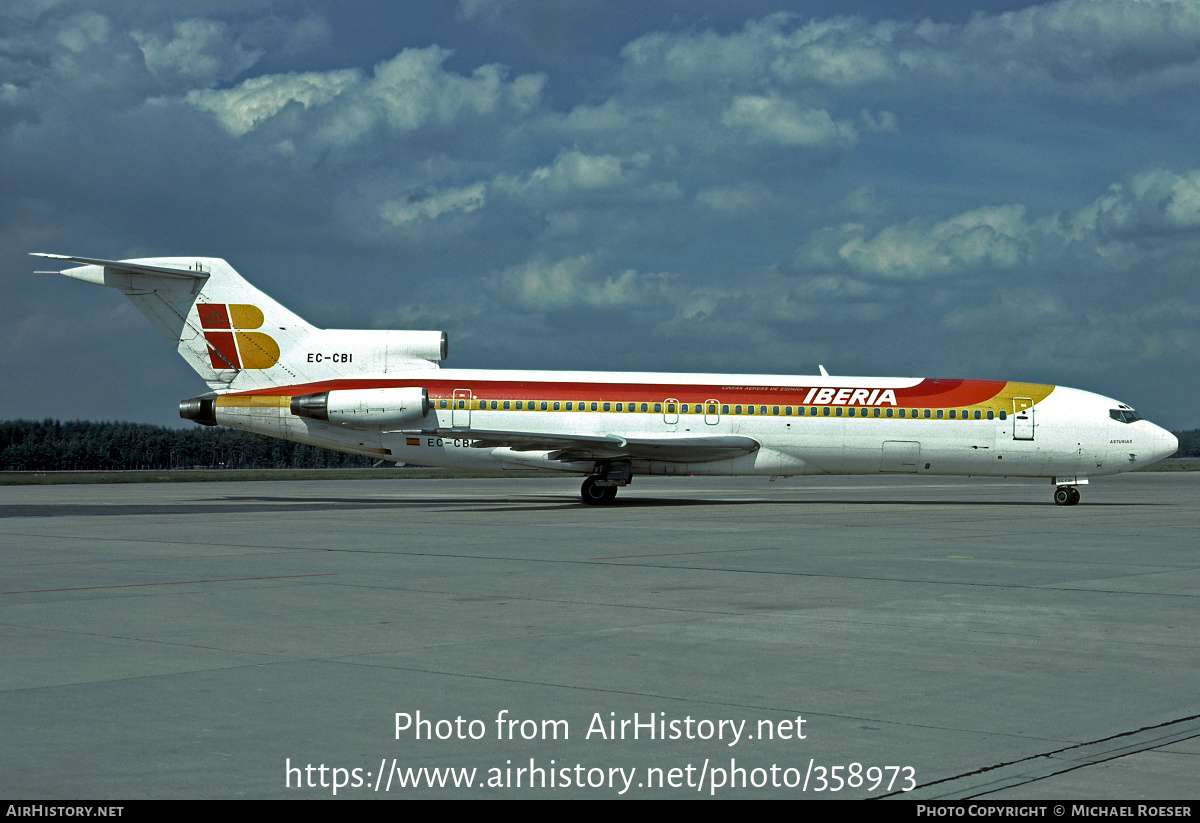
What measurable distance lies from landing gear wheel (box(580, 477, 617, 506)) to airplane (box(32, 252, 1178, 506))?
49mm

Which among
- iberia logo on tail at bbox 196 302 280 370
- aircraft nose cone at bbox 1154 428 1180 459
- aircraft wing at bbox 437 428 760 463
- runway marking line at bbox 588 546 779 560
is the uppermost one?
iberia logo on tail at bbox 196 302 280 370

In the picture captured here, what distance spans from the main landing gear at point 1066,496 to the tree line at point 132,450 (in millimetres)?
84233

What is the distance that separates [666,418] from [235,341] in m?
12.7

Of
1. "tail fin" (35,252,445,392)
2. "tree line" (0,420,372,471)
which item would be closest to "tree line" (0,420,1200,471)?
"tree line" (0,420,372,471)

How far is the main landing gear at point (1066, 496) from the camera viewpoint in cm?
3141

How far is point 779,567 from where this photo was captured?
14922 mm

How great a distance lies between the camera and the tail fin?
32938mm

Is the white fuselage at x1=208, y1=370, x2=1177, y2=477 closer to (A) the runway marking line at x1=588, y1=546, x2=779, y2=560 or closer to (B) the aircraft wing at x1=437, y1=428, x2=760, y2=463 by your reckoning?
(B) the aircraft wing at x1=437, y1=428, x2=760, y2=463

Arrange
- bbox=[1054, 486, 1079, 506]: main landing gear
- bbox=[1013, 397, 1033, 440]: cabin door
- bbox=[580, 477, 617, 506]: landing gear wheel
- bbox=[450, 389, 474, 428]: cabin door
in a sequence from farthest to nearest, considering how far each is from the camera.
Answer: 1. bbox=[450, 389, 474, 428]: cabin door
2. bbox=[1054, 486, 1079, 506]: main landing gear
3. bbox=[580, 477, 617, 506]: landing gear wheel
4. bbox=[1013, 397, 1033, 440]: cabin door

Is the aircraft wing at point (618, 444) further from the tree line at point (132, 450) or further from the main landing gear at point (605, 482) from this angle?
the tree line at point (132, 450)

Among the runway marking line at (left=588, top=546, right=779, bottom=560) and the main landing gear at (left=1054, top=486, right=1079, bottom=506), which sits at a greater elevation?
the main landing gear at (left=1054, top=486, right=1079, bottom=506)
